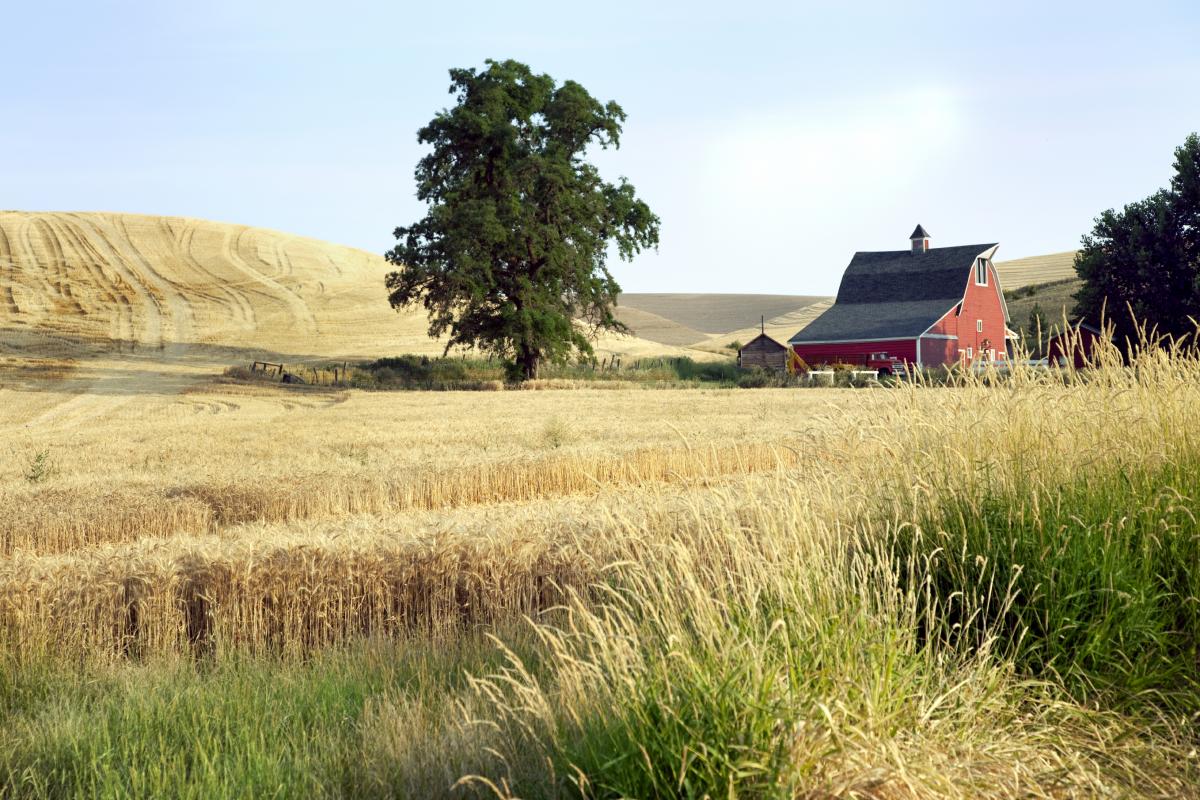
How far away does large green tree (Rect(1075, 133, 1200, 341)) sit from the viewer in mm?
44750

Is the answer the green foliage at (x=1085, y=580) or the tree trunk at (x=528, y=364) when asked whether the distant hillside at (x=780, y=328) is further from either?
the green foliage at (x=1085, y=580)

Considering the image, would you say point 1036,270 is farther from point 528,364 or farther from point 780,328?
point 528,364

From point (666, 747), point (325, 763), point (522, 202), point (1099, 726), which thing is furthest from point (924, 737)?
point (522, 202)

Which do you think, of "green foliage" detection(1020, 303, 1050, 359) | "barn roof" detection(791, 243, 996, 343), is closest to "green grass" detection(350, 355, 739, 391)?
"barn roof" detection(791, 243, 996, 343)

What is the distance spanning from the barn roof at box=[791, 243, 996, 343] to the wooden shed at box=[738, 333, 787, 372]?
1099 mm

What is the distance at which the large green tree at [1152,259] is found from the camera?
44750 millimetres

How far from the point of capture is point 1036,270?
106625mm

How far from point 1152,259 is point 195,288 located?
53.5 metres

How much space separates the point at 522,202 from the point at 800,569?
34.9 meters

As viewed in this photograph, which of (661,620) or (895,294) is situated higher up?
(895,294)

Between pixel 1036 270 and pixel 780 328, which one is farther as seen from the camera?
pixel 1036 270

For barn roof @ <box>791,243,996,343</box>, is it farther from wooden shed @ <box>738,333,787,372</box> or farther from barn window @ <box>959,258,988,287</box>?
wooden shed @ <box>738,333,787,372</box>

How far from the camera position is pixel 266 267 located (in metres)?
71.9

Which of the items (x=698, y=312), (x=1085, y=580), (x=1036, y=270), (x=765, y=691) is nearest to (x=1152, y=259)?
(x=1085, y=580)
